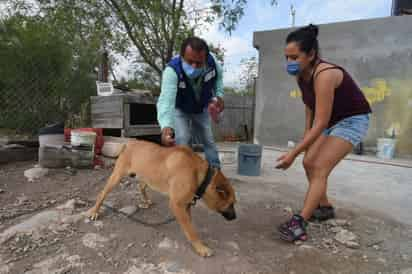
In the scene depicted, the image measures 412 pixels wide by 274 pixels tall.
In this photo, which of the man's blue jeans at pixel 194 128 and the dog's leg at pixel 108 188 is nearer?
the dog's leg at pixel 108 188

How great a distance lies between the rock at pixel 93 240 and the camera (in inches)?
75.0

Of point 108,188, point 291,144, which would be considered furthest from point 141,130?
point 291,144

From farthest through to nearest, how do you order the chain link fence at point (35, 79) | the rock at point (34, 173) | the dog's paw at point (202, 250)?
the chain link fence at point (35, 79), the rock at point (34, 173), the dog's paw at point (202, 250)

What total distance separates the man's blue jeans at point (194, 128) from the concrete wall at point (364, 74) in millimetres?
4746

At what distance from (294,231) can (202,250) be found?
769 millimetres

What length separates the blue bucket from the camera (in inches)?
161

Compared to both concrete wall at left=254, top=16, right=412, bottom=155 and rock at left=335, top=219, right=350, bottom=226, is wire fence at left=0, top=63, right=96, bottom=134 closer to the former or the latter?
rock at left=335, top=219, right=350, bottom=226

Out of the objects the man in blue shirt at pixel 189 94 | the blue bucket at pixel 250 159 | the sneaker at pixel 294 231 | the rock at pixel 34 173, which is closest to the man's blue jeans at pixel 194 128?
the man in blue shirt at pixel 189 94

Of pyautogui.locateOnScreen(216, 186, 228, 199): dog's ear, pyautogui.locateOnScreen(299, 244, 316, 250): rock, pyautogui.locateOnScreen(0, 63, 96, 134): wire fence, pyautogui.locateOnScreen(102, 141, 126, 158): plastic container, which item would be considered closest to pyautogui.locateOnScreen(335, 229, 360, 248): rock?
pyautogui.locateOnScreen(299, 244, 316, 250): rock

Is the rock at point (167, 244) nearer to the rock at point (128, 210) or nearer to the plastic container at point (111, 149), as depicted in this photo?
the rock at point (128, 210)

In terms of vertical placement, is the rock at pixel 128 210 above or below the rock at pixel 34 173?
below

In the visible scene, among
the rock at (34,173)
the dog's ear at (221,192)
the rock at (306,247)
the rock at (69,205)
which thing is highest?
the dog's ear at (221,192)

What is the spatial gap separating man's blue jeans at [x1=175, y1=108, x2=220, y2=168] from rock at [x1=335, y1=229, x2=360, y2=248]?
1.31 meters

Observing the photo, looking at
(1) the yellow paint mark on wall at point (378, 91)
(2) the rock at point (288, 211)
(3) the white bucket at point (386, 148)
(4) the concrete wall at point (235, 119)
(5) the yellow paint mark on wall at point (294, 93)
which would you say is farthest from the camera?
(4) the concrete wall at point (235, 119)
